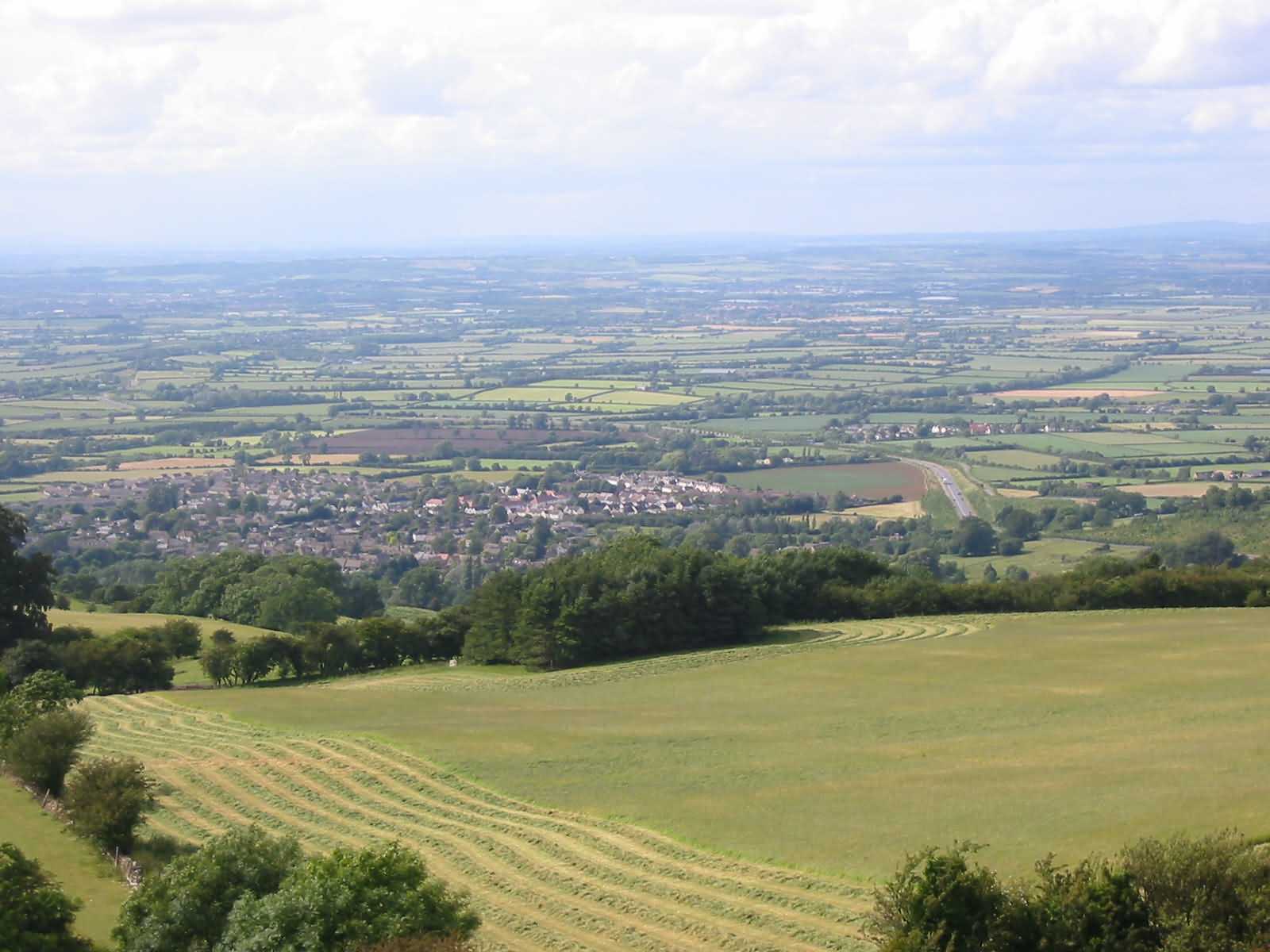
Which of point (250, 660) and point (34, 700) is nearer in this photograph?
point (34, 700)

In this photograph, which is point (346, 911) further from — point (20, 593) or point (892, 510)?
point (892, 510)

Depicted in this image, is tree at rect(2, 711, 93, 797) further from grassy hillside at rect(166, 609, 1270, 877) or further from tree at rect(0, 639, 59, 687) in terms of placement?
tree at rect(0, 639, 59, 687)

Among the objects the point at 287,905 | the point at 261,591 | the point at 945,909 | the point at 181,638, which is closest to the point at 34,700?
the point at 181,638

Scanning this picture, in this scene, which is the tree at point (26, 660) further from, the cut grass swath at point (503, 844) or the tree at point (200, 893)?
the tree at point (200, 893)

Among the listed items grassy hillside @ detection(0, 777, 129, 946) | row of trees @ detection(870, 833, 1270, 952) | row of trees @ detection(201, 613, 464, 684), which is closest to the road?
row of trees @ detection(201, 613, 464, 684)

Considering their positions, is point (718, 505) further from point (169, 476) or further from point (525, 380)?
point (525, 380)

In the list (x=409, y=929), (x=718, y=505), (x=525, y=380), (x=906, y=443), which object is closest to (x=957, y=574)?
(x=718, y=505)
